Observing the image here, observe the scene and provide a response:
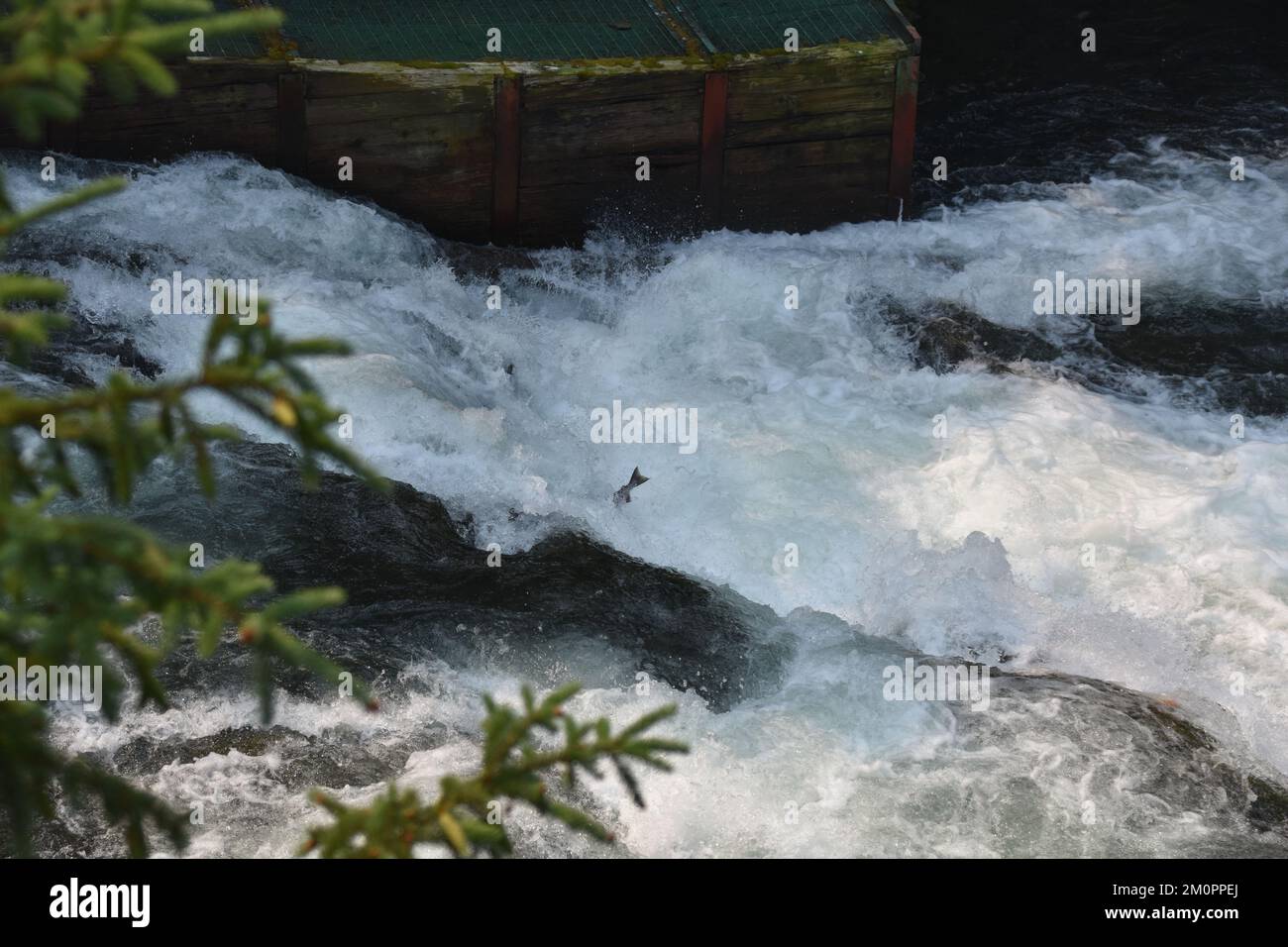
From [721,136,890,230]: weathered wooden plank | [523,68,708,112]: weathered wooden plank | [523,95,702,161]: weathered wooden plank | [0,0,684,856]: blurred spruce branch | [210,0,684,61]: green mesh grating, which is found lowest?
[0,0,684,856]: blurred spruce branch

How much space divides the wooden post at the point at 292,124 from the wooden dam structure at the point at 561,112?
0.04ft

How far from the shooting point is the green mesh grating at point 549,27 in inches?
395

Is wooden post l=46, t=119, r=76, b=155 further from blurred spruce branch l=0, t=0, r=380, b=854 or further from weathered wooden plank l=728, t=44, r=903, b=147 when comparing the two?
blurred spruce branch l=0, t=0, r=380, b=854

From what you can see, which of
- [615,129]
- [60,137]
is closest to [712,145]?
[615,129]

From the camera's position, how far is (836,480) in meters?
8.31

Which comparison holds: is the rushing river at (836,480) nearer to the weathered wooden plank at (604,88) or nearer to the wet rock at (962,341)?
the wet rock at (962,341)

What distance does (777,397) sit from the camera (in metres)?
9.11

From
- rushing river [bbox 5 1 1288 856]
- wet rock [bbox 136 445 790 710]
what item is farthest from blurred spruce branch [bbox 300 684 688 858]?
wet rock [bbox 136 445 790 710]

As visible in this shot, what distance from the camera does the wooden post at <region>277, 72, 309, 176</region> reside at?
31.5 feet

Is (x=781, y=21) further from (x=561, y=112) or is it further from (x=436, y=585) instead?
(x=436, y=585)

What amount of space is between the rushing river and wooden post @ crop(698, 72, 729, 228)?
23 centimetres

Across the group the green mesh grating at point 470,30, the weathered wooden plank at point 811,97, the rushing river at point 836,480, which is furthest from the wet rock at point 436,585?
the weathered wooden plank at point 811,97

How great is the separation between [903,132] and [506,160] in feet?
9.49

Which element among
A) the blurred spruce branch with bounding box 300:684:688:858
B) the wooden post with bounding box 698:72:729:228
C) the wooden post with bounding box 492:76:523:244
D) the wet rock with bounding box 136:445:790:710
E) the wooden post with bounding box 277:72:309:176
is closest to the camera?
the blurred spruce branch with bounding box 300:684:688:858
